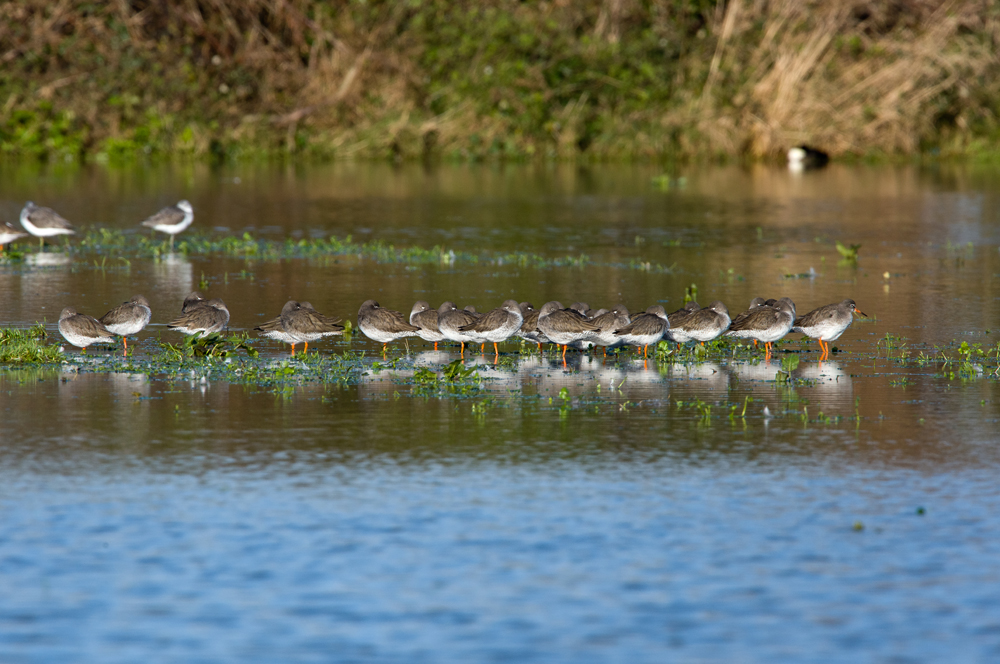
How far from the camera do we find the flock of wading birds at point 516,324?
527 inches

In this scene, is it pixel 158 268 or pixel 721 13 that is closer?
pixel 158 268

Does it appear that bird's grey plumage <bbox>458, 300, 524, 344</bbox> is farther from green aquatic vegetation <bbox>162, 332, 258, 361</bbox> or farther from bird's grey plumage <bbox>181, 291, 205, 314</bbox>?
bird's grey plumage <bbox>181, 291, 205, 314</bbox>

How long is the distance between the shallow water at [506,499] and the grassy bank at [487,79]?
79.8 ft

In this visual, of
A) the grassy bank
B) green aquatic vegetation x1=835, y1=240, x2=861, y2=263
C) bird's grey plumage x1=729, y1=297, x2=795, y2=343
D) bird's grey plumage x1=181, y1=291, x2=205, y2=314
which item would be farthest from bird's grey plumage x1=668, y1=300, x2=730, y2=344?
the grassy bank

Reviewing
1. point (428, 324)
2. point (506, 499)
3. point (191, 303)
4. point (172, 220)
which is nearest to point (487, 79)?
point (172, 220)

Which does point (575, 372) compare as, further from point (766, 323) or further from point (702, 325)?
point (766, 323)

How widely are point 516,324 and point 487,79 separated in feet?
99.0

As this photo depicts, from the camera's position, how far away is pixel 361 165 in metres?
40.2

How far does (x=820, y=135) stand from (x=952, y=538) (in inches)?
A: 1344

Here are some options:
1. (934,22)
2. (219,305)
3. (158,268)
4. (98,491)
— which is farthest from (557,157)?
(98,491)

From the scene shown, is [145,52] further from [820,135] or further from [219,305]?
[219,305]

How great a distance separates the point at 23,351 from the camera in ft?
43.4

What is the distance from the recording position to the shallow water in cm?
709

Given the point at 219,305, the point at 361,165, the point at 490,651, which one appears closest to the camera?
the point at 490,651
